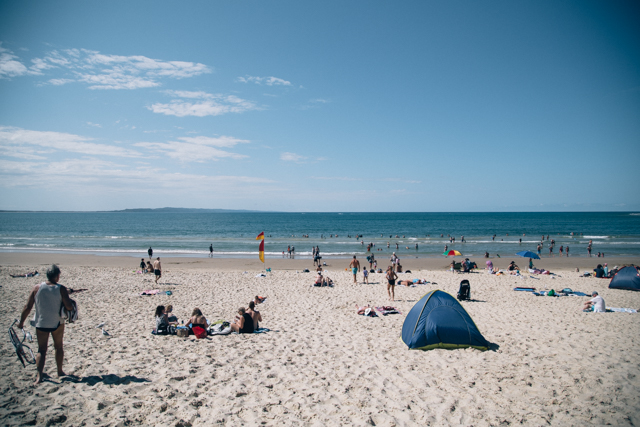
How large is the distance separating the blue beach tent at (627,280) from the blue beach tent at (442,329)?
13.3 meters

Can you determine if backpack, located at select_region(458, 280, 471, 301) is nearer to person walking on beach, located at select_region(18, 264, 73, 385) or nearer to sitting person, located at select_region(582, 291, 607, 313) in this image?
sitting person, located at select_region(582, 291, 607, 313)

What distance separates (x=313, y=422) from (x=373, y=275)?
1646 centimetres

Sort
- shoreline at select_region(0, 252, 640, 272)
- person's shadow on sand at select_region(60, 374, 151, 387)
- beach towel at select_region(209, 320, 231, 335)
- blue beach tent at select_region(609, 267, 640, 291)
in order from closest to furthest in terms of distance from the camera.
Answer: person's shadow on sand at select_region(60, 374, 151, 387), beach towel at select_region(209, 320, 231, 335), blue beach tent at select_region(609, 267, 640, 291), shoreline at select_region(0, 252, 640, 272)

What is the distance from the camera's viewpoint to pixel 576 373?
20.5 ft

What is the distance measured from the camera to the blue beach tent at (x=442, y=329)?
7.64m

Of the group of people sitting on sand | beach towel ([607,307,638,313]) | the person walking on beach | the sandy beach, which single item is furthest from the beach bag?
beach towel ([607,307,638,313])

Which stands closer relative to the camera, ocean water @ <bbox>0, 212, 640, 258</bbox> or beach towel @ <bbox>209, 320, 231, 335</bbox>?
beach towel @ <bbox>209, 320, 231, 335</bbox>

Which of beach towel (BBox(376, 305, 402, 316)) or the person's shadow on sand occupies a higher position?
the person's shadow on sand

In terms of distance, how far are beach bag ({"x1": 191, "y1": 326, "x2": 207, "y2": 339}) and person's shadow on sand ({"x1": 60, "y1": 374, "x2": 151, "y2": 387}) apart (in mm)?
2340

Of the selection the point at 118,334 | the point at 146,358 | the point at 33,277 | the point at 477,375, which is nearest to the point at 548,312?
the point at 477,375

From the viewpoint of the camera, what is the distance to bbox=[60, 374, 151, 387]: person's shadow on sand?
5.54 m

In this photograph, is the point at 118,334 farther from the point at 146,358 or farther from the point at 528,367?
the point at 528,367

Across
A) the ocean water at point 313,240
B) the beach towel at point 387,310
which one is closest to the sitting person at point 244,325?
the beach towel at point 387,310

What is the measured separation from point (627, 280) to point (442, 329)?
1431 centimetres
